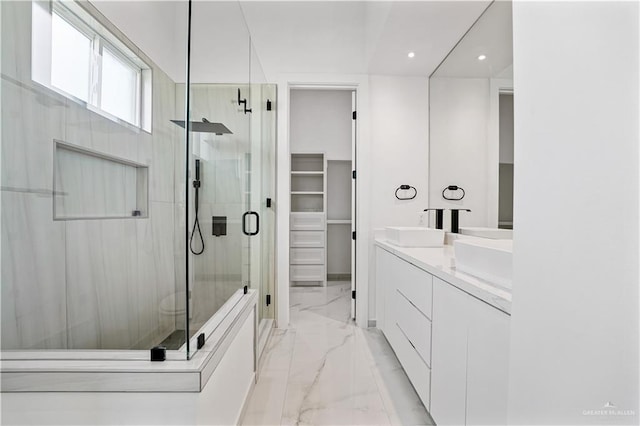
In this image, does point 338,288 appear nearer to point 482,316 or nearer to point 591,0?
point 482,316

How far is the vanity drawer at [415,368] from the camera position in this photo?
1491 mm

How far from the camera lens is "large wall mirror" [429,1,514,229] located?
167cm

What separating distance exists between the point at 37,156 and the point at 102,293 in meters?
0.67

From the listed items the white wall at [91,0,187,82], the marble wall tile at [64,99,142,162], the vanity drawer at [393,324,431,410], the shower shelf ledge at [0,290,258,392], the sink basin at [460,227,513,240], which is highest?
the white wall at [91,0,187,82]

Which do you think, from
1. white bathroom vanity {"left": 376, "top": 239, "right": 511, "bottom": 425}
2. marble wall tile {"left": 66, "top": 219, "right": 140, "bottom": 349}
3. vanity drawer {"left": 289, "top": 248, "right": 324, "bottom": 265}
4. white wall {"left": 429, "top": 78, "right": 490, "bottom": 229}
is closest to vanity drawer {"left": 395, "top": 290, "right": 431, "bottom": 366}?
white bathroom vanity {"left": 376, "top": 239, "right": 511, "bottom": 425}

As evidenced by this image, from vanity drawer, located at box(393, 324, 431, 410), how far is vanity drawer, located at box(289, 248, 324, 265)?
2.32 meters

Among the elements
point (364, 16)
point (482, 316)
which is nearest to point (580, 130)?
point (482, 316)

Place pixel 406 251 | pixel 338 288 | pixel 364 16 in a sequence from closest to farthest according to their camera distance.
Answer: pixel 406 251 → pixel 364 16 → pixel 338 288

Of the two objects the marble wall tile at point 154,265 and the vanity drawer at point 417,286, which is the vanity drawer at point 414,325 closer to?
the vanity drawer at point 417,286

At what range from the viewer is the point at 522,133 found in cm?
71

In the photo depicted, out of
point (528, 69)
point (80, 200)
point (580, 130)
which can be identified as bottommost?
point (80, 200)

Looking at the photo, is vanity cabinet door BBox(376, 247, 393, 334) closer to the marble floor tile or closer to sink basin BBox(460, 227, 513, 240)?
the marble floor tile

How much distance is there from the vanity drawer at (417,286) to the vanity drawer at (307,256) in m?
2.36

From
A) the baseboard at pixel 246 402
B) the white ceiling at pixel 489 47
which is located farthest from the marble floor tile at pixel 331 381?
the white ceiling at pixel 489 47
